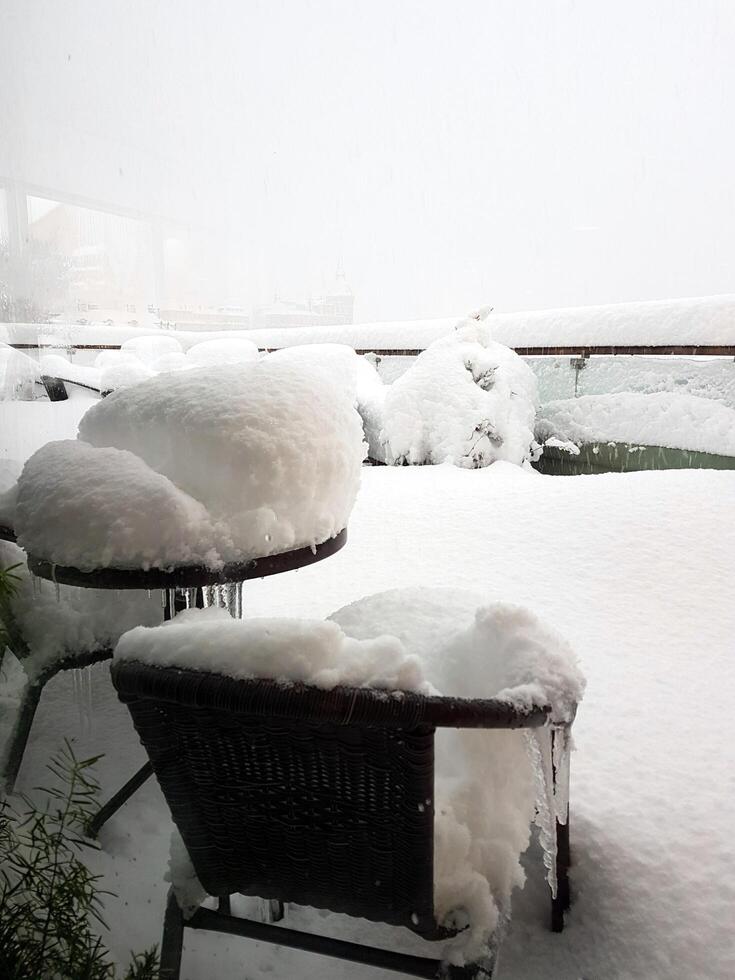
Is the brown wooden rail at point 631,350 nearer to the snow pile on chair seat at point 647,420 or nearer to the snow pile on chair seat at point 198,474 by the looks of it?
the snow pile on chair seat at point 647,420

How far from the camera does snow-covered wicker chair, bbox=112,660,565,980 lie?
0.55 m

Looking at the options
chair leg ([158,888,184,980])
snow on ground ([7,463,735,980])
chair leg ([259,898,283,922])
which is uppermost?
chair leg ([158,888,184,980])

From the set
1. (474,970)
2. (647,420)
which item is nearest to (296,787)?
(474,970)

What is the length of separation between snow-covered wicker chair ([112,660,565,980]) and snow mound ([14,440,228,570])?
42 cm

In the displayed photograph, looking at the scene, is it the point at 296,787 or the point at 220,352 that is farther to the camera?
the point at 220,352

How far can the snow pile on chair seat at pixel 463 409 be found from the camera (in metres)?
4.39

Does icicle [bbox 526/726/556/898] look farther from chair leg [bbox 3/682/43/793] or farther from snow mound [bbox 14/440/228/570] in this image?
chair leg [bbox 3/682/43/793]

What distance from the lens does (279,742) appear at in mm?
Result: 602

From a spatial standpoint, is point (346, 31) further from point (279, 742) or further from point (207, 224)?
point (279, 742)

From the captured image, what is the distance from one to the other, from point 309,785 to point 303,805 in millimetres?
37

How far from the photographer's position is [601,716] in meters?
1.61

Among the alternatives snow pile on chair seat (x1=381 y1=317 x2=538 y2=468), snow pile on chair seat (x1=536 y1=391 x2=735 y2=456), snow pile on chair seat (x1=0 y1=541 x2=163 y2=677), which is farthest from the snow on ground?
snow pile on chair seat (x1=381 y1=317 x2=538 y2=468)

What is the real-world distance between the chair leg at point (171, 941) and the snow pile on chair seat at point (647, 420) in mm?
3952

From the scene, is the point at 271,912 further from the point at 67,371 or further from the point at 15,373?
the point at 67,371
